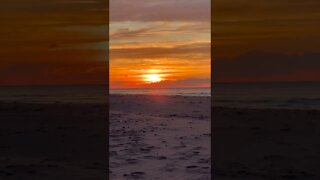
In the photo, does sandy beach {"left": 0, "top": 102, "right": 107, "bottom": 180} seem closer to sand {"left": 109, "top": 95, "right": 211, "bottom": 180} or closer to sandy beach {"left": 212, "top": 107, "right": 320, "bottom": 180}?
sand {"left": 109, "top": 95, "right": 211, "bottom": 180}

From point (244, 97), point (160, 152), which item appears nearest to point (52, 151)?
point (160, 152)

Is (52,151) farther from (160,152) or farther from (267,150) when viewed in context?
(267,150)

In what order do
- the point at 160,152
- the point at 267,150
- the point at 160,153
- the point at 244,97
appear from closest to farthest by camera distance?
1. the point at 160,153
2. the point at 160,152
3. the point at 267,150
4. the point at 244,97

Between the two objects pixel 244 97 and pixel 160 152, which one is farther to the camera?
pixel 244 97

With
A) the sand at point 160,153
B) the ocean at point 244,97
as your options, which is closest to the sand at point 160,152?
the sand at point 160,153

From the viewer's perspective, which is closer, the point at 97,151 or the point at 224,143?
the point at 97,151

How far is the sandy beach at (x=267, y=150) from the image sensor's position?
9.19 m

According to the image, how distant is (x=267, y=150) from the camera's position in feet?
38.7

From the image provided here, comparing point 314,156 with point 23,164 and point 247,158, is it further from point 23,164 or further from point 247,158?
point 23,164

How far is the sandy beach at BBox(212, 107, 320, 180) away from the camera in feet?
30.1

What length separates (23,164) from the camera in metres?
9.78

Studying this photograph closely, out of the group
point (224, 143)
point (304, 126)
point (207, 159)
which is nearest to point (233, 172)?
point (207, 159)

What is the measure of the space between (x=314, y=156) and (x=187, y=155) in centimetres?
328

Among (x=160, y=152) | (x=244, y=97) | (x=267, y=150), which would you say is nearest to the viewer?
(x=160, y=152)
